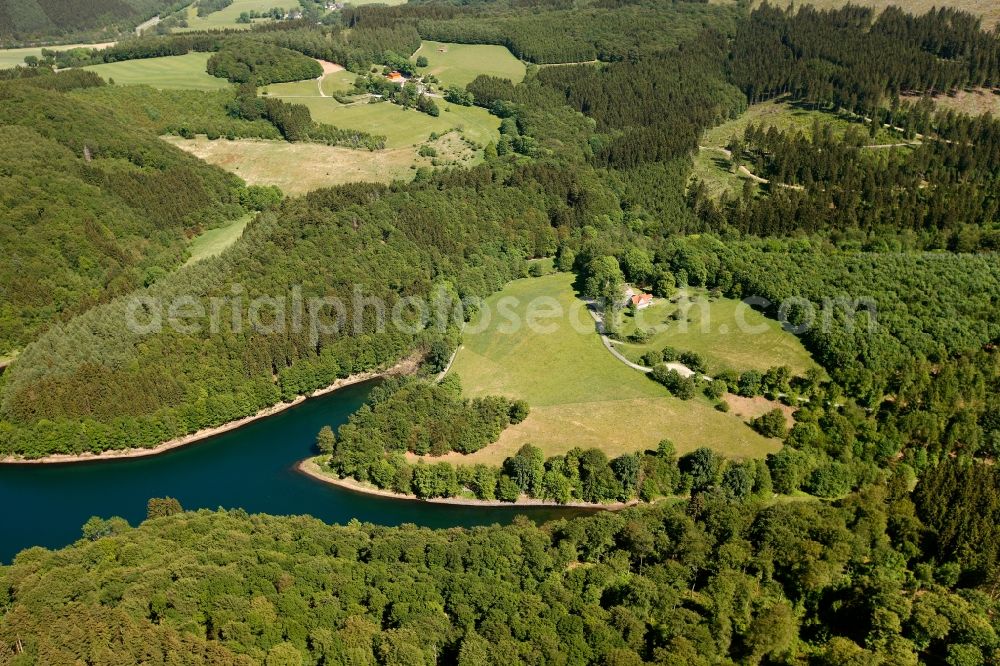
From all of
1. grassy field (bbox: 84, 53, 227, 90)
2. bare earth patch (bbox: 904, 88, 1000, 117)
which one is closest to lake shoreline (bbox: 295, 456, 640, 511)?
bare earth patch (bbox: 904, 88, 1000, 117)

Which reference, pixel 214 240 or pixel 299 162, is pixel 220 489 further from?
pixel 299 162

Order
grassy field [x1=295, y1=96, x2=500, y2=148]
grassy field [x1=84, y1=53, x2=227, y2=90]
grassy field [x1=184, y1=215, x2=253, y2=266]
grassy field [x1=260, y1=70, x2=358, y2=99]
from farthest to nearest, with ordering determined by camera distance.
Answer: grassy field [x1=260, y1=70, x2=358, y2=99] < grassy field [x1=84, y1=53, x2=227, y2=90] < grassy field [x1=295, y1=96, x2=500, y2=148] < grassy field [x1=184, y1=215, x2=253, y2=266]

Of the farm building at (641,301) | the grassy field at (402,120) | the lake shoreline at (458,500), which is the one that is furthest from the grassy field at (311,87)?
the lake shoreline at (458,500)

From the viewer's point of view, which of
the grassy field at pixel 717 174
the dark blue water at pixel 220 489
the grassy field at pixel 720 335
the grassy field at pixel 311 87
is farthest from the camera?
the grassy field at pixel 311 87

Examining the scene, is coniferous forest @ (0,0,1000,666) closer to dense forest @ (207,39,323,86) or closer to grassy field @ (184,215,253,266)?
grassy field @ (184,215,253,266)

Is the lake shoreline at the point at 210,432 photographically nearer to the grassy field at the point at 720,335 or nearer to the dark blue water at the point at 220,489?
the dark blue water at the point at 220,489

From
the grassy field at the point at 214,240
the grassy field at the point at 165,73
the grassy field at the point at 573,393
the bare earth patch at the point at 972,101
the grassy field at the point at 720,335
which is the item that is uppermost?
the grassy field at the point at 165,73

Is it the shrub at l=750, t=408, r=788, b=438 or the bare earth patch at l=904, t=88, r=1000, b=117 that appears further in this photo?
the bare earth patch at l=904, t=88, r=1000, b=117

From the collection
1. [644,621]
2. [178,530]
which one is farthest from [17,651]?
[644,621]
